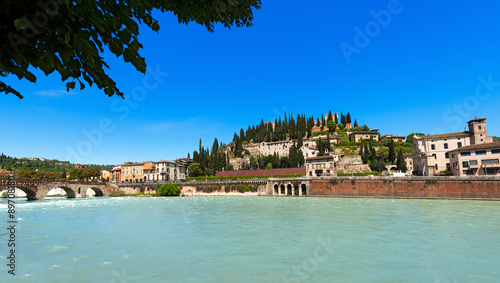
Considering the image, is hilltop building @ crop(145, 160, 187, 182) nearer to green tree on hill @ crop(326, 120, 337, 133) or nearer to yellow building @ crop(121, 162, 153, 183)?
yellow building @ crop(121, 162, 153, 183)

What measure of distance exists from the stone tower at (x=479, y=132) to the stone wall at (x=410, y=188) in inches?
610

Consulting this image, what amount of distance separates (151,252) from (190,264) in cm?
282

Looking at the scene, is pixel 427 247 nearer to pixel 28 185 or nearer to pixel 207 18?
pixel 207 18

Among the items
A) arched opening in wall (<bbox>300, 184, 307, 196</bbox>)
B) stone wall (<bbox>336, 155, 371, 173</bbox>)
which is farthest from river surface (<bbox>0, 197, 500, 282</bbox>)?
stone wall (<bbox>336, 155, 371, 173</bbox>)

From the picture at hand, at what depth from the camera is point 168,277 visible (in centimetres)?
938

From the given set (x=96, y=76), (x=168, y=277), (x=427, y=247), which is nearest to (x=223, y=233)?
(x=168, y=277)

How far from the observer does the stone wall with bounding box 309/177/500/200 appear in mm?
36781

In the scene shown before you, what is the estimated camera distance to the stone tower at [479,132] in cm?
4822

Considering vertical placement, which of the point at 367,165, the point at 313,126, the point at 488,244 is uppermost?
the point at 313,126

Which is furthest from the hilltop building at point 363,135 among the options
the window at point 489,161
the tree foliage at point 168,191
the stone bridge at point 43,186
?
the stone bridge at point 43,186

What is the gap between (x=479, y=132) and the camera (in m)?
48.3

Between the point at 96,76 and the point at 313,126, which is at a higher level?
the point at 313,126

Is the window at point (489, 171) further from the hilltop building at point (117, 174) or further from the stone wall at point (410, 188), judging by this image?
the hilltop building at point (117, 174)

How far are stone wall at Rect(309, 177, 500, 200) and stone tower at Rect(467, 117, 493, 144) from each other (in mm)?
15487
